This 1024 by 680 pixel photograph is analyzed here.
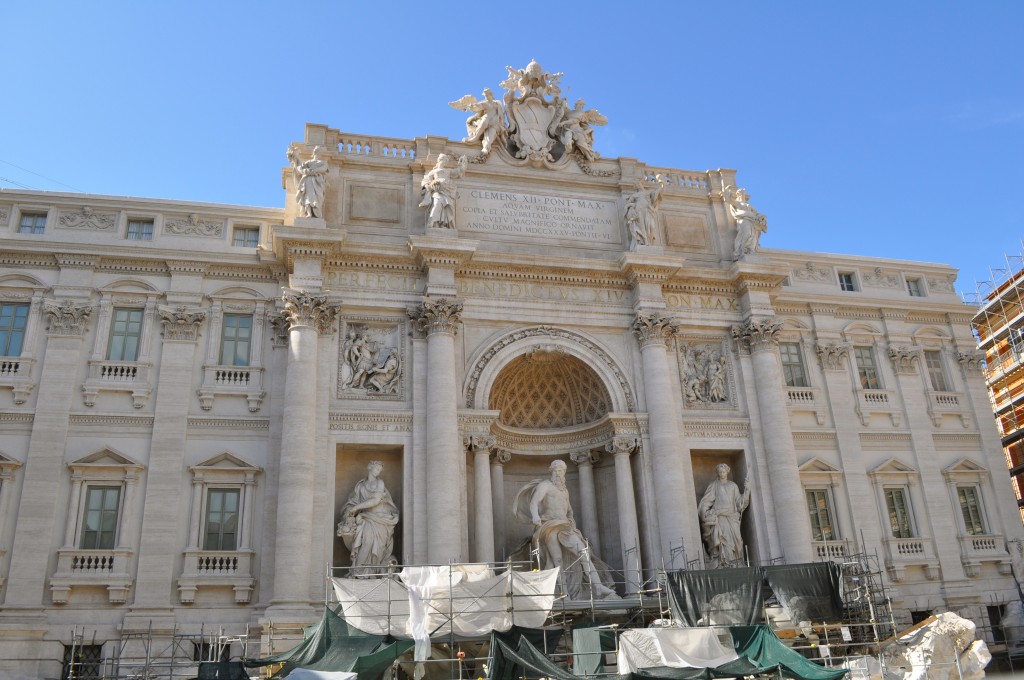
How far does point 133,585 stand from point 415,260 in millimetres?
11576

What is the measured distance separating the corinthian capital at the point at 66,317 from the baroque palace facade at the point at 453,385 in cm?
7

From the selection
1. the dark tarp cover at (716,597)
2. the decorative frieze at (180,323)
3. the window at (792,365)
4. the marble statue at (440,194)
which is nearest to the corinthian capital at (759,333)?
the window at (792,365)

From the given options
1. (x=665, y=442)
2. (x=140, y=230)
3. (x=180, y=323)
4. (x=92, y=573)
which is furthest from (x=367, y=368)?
(x=665, y=442)

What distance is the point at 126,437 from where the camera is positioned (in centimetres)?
2378

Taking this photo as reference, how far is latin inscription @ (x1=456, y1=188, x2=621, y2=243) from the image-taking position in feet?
92.8

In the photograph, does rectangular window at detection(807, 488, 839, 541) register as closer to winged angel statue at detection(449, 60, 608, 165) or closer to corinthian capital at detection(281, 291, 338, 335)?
winged angel statue at detection(449, 60, 608, 165)

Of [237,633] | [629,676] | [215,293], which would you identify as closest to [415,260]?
[215,293]

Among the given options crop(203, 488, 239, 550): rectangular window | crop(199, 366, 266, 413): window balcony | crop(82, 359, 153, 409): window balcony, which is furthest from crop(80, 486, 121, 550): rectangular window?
crop(199, 366, 266, 413): window balcony

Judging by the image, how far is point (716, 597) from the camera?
21094 mm

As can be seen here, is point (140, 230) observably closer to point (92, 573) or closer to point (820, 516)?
point (92, 573)

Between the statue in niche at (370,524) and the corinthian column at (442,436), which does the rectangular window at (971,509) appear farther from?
the statue in niche at (370,524)

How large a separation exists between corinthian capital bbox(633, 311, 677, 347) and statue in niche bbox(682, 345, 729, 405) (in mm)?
1374

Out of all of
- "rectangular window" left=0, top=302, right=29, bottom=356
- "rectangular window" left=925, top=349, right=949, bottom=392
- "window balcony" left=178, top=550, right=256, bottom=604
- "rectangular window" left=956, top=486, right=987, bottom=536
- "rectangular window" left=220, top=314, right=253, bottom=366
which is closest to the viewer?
"window balcony" left=178, top=550, right=256, bottom=604

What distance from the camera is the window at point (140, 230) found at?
2619 cm
